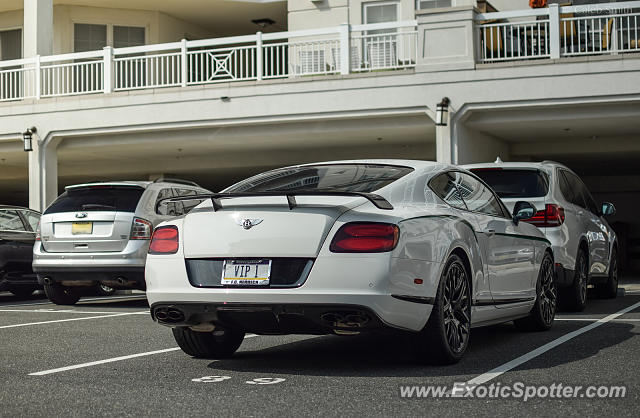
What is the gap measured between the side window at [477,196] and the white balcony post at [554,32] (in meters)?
10.1

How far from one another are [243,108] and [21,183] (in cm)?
1453

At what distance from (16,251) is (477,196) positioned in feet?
28.3

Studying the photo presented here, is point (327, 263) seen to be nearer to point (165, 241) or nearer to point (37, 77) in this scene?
point (165, 241)

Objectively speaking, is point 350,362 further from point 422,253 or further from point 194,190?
point 194,190

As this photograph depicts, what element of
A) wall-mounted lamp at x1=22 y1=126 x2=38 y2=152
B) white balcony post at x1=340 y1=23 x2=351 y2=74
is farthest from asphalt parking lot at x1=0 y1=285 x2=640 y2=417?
wall-mounted lamp at x1=22 y1=126 x2=38 y2=152

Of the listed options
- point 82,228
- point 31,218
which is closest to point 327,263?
point 82,228

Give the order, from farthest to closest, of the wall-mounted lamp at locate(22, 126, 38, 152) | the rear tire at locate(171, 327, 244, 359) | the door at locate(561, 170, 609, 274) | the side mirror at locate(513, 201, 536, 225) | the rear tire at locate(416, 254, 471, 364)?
1. the wall-mounted lamp at locate(22, 126, 38, 152)
2. the door at locate(561, 170, 609, 274)
3. the side mirror at locate(513, 201, 536, 225)
4. the rear tire at locate(171, 327, 244, 359)
5. the rear tire at locate(416, 254, 471, 364)

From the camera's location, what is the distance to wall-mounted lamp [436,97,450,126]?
685 inches

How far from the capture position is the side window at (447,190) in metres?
6.64

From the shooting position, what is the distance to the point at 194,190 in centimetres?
1350

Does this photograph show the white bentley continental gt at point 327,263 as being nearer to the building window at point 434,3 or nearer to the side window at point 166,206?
the side window at point 166,206

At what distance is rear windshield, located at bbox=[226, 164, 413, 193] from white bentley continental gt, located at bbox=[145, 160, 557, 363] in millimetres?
16

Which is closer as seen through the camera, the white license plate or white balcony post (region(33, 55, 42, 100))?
the white license plate

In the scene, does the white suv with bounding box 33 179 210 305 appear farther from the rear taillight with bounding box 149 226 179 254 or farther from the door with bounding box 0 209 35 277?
the rear taillight with bounding box 149 226 179 254
